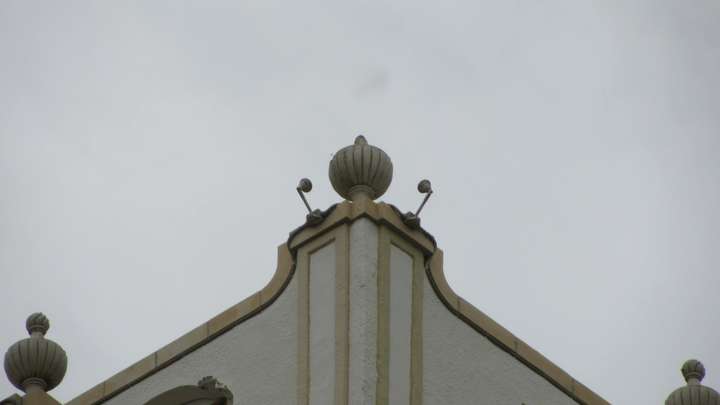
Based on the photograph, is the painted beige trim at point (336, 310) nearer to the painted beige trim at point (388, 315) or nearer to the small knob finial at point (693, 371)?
the painted beige trim at point (388, 315)

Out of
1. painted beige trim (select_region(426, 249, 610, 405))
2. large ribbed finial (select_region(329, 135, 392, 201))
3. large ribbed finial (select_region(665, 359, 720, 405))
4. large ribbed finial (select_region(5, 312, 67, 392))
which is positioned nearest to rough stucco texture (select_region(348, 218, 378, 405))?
large ribbed finial (select_region(329, 135, 392, 201))

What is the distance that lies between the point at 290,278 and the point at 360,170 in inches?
44.1

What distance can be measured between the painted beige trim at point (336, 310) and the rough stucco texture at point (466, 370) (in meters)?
0.87

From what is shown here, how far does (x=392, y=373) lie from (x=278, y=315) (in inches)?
56.1

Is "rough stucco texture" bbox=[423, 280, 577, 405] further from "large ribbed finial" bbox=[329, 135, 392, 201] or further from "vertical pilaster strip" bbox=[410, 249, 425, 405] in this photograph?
"large ribbed finial" bbox=[329, 135, 392, 201]

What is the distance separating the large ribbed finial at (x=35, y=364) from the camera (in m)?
26.7

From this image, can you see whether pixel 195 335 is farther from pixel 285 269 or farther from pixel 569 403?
pixel 569 403

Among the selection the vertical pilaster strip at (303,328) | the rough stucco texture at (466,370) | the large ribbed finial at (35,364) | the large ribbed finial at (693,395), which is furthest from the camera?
the large ribbed finial at (35,364)

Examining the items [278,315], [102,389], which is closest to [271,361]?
[278,315]

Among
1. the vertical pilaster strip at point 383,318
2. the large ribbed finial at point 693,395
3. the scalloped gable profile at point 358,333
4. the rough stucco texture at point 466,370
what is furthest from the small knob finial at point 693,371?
the vertical pilaster strip at point 383,318

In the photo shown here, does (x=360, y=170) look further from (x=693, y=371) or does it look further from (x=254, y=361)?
(x=693, y=371)

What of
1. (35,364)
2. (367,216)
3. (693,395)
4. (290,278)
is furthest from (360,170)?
(35,364)

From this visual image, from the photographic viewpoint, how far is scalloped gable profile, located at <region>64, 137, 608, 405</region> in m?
23.8

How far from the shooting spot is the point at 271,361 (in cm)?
2441
